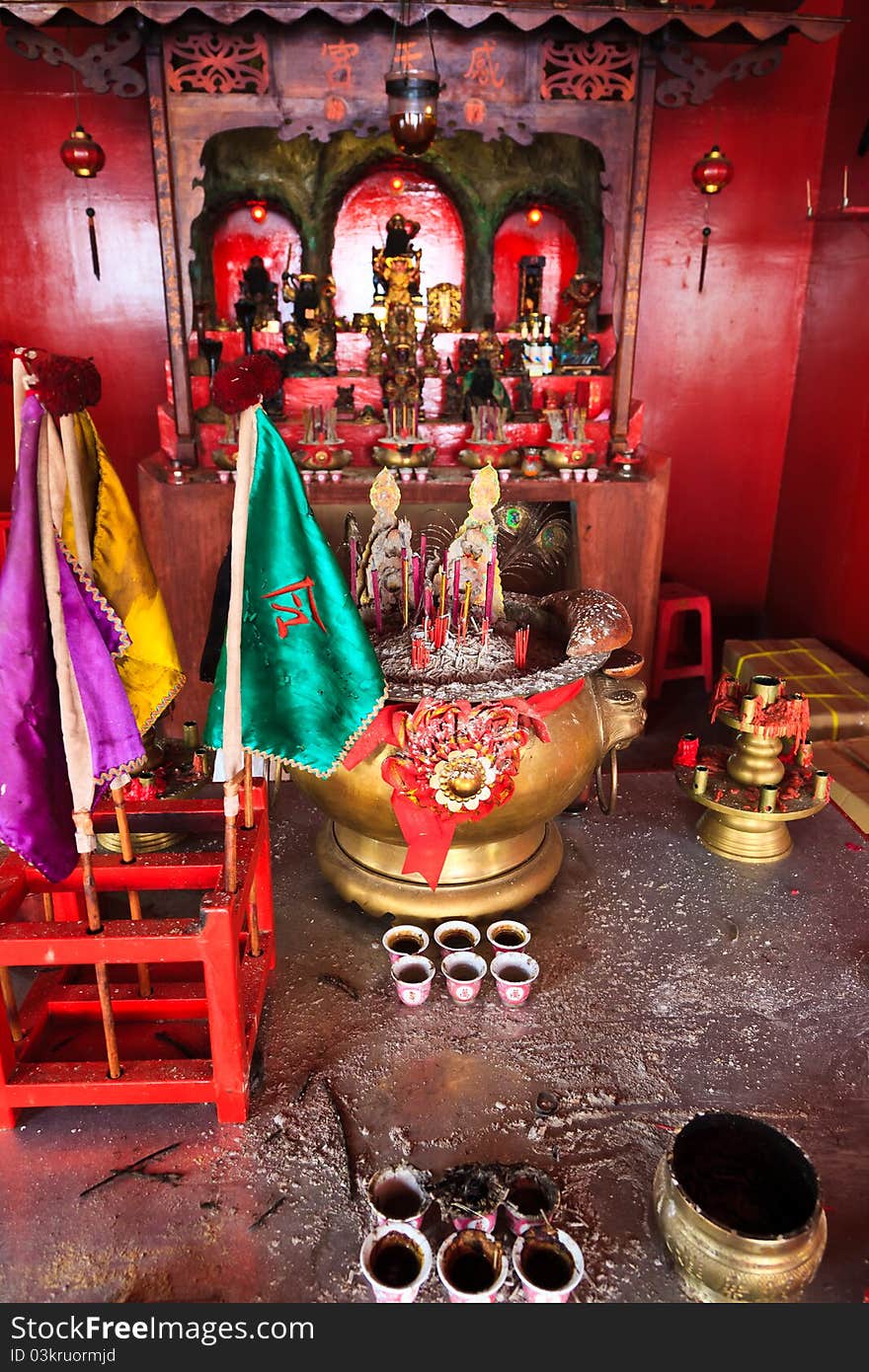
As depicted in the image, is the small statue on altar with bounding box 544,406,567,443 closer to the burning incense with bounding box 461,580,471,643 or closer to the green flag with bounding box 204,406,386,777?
the burning incense with bounding box 461,580,471,643

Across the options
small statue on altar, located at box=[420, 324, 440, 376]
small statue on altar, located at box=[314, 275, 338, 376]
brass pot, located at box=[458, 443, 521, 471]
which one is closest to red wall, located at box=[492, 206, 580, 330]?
small statue on altar, located at box=[420, 324, 440, 376]

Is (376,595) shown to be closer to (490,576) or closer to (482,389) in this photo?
(490,576)

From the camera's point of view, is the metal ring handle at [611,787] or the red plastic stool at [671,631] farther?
the red plastic stool at [671,631]

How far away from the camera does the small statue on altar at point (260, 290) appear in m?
5.79

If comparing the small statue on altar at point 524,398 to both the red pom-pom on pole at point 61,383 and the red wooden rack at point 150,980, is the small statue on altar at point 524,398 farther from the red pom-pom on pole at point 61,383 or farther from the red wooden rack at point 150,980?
the red pom-pom on pole at point 61,383

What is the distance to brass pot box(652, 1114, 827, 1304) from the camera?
157 centimetres

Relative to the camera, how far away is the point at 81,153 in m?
4.61

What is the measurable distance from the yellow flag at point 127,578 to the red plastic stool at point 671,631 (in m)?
3.62

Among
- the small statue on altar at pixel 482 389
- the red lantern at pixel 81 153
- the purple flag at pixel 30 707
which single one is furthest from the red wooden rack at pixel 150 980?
the red lantern at pixel 81 153

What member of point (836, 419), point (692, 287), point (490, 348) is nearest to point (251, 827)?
point (490, 348)

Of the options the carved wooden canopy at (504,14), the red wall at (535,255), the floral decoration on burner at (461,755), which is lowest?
the floral decoration on burner at (461,755)

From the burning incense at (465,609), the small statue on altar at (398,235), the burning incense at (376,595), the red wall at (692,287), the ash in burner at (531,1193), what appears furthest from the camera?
the small statue on altar at (398,235)

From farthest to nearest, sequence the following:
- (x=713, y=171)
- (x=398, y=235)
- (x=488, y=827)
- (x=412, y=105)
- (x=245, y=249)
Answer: (x=245, y=249)
(x=398, y=235)
(x=713, y=171)
(x=412, y=105)
(x=488, y=827)

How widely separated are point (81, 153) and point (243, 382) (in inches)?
153
